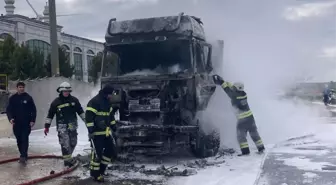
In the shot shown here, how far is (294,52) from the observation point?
616 inches

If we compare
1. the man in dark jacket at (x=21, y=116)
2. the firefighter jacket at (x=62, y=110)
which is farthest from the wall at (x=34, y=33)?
the firefighter jacket at (x=62, y=110)

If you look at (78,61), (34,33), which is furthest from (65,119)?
(78,61)

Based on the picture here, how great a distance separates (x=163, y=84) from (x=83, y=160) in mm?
2360

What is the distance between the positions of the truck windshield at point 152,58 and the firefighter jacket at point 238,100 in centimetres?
129

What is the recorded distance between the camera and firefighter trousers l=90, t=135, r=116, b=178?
23.9 feet

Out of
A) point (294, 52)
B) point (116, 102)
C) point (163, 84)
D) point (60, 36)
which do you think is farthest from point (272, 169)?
point (60, 36)

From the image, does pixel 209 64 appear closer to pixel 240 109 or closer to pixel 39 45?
pixel 240 109

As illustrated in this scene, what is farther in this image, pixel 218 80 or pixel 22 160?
pixel 218 80

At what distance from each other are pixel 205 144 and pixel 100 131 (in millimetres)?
2672

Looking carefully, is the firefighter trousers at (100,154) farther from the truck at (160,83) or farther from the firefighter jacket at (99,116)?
the truck at (160,83)

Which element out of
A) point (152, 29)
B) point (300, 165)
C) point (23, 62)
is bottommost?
point (300, 165)

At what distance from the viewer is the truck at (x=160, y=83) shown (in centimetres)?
852

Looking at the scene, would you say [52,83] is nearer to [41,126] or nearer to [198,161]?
[41,126]

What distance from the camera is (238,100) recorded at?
995cm
